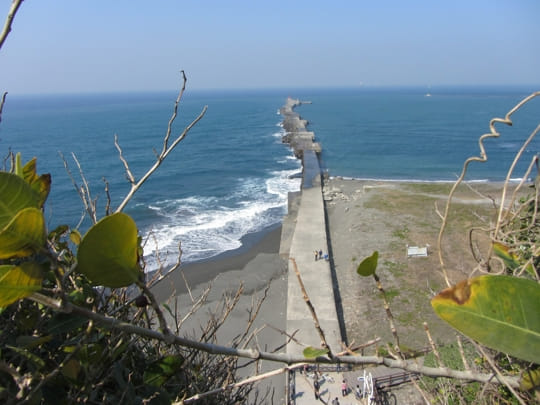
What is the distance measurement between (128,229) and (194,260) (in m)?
20.9

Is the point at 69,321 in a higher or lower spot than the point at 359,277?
higher

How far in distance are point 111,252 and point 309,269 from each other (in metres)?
18.3

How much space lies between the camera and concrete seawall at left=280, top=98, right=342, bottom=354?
14000 mm

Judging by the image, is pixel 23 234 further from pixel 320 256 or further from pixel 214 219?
pixel 214 219

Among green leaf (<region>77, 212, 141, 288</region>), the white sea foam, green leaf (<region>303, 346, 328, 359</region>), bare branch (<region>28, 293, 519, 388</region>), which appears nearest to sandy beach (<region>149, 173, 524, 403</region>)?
the white sea foam

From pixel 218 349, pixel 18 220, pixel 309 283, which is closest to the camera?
pixel 18 220

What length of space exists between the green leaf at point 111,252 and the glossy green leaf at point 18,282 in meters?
0.09

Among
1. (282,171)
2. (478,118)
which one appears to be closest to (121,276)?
(282,171)

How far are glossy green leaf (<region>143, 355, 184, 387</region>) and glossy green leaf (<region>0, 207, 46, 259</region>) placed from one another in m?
1.19

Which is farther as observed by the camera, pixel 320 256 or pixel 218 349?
pixel 320 256

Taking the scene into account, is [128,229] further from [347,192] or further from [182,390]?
[347,192]

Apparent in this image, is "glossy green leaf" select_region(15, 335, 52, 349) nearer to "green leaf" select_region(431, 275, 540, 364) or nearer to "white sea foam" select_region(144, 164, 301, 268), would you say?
"green leaf" select_region(431, 275, 540, 364)

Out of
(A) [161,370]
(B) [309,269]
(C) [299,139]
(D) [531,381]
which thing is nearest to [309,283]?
(B) [309,269]

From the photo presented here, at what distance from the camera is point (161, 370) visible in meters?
1.75
